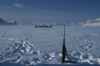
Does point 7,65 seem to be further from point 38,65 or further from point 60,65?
Answer: point 60,65

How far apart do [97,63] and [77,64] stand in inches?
48.3

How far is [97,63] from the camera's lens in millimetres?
4762

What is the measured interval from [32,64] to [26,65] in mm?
342

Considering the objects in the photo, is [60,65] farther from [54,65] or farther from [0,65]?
[0,65]

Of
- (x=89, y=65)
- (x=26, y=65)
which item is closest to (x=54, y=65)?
(x=26, y=65)

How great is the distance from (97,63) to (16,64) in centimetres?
482

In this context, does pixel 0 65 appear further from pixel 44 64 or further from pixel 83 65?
pixel 83 65

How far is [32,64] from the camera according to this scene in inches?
185

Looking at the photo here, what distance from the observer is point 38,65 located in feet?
15.1

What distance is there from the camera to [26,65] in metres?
4.59

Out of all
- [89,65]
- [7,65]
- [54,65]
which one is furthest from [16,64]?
[89,65]

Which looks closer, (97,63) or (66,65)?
(66,65)

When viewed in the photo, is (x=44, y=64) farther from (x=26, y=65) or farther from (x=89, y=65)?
(x=89, y=65)

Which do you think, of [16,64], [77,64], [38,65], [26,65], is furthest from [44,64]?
[77,64]
